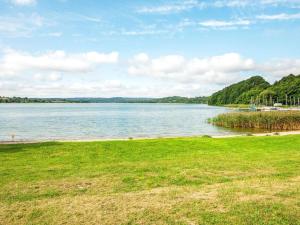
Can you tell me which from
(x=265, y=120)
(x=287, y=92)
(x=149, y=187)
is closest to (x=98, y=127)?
(x=265, y=120)

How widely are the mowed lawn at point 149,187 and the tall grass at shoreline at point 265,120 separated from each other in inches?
1303

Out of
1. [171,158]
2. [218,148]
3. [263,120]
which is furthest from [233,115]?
[171,158]

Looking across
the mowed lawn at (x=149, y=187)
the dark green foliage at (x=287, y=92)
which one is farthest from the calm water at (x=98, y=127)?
the dark green foliage at (x=287, y=92)

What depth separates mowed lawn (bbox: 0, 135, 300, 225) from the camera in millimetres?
6840

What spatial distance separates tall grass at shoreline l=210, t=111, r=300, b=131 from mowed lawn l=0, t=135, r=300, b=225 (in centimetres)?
3310

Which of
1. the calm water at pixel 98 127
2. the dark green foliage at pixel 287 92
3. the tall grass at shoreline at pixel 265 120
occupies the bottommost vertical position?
the calm water at pixel 98 127

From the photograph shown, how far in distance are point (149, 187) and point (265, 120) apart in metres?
42.6

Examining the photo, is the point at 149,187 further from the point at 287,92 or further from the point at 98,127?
the point at 287,92

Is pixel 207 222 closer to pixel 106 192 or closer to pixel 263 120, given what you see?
pixel 106 192

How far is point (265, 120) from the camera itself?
1922 inches

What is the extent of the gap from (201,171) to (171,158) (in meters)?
3.26

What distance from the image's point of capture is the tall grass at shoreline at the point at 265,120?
46.6m

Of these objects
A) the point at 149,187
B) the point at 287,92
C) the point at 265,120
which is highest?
the point at 287,92

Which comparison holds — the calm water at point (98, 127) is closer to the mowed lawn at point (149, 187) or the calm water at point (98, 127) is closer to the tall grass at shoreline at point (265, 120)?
the tall grass at shoreline at point (265, 120)
